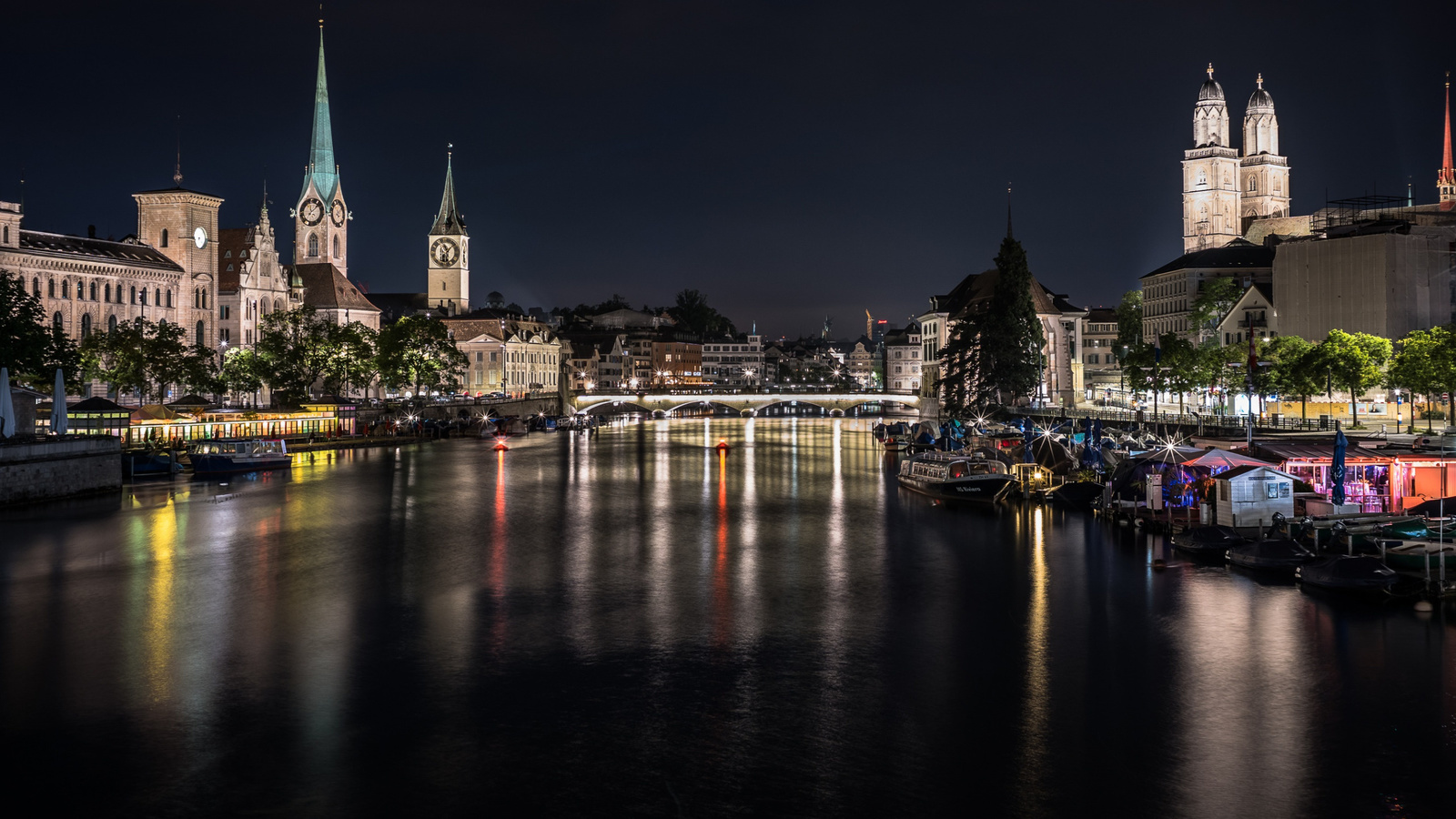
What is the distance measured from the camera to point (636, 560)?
3338 centimetres

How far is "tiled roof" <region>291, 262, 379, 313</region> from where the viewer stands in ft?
397

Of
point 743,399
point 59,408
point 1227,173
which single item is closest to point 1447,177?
point 1227,173

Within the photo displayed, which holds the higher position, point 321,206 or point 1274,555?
point 321,206

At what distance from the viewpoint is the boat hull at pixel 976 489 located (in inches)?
1812

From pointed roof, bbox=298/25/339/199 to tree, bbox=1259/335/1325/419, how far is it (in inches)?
4208

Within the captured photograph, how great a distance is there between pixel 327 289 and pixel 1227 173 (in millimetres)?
103549

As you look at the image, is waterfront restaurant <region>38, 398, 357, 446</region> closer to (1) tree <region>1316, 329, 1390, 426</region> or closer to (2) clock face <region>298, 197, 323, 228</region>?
(1) tree <region>1316, 329, 1390, 426</region>

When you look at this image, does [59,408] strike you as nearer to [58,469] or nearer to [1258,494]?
[58,469]

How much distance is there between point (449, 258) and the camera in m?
159

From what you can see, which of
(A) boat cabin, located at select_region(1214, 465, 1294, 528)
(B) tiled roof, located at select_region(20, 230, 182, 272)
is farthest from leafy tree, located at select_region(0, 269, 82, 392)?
(A) boat cabin, located at select_region(1214, 465, 1294, 528)

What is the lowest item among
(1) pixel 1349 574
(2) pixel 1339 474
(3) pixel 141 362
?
(1) pixel 1349 574

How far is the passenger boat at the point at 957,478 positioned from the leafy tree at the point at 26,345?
125 ft

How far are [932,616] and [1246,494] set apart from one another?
39.4ft

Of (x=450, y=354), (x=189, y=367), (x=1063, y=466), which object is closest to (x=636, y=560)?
(x=1063, y=466)
